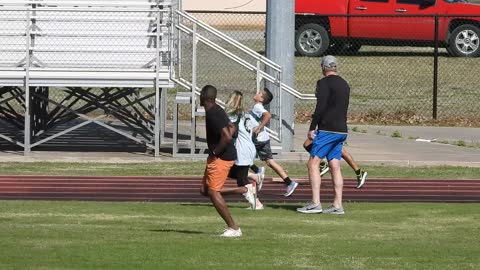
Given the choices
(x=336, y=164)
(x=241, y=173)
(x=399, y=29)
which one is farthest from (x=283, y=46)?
(x=399, y=29)

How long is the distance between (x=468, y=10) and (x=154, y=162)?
1438 cm

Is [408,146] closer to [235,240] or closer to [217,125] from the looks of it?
[217,125]

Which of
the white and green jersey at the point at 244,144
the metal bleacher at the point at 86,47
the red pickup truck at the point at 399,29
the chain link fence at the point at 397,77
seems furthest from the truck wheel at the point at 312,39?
the white and green jersey at the point at 244,144

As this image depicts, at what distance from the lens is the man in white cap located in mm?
14227

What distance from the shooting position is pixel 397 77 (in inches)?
1203

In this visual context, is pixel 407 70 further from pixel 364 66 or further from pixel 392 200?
pixel 392 200

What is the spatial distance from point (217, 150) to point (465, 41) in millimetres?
19964

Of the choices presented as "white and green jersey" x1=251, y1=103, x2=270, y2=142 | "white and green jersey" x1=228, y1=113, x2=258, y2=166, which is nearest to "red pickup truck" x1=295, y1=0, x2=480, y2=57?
"white and green jersey" x1=251, y1=103, x2=270, y2=142

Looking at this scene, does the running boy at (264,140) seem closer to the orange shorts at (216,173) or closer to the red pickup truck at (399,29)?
the orange shorts at (216,173)

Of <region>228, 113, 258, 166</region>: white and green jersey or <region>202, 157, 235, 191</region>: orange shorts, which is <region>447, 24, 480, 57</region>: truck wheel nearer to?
<region>228, 113, 258, 166</region>: white and green jersey

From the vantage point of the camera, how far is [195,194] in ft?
54.0

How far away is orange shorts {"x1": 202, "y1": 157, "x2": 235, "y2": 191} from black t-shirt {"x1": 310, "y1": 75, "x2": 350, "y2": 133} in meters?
1.96

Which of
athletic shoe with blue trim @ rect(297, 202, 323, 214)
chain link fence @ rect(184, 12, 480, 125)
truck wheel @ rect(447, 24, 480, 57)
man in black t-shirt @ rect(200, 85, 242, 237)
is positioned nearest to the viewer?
man in black t-shirt @ rect(200, 85, 242, 237)

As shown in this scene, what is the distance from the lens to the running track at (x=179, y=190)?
52.9 feet
